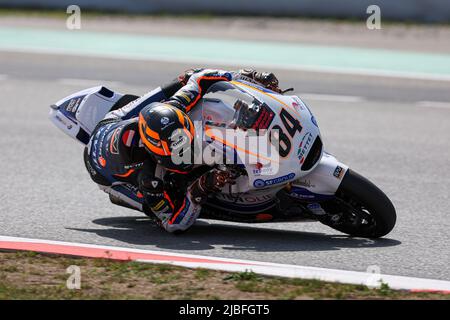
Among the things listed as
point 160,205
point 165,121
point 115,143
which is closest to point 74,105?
point 115,143

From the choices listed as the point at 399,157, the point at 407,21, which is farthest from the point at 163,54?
the point at 399,157

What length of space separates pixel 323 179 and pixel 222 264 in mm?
1062

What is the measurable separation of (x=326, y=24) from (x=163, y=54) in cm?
371

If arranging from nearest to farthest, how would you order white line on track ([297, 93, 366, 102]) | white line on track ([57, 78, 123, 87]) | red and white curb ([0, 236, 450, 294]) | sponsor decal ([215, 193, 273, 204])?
1. red and white curb ([0, 236, 450, 294])
2. sponsor decal ([215, 193, 273, 204])
3. white line on track ([297, 93, 366, 102])
4. white line on track ([57, 78, 123, 87])

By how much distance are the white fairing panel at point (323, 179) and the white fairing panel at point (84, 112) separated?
1.76m

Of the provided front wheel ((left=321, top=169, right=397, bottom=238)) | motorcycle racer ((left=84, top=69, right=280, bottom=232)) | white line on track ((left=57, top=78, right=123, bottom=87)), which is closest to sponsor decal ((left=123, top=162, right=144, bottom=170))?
motorcycle racer ((left=84, top=69, right=280, bottom=232))

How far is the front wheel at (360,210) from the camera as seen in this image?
655 cm

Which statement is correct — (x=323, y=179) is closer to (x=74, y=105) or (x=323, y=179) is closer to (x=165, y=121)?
(x=165, y=121)

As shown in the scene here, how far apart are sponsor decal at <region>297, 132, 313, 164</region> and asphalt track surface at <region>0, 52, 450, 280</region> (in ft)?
2.03

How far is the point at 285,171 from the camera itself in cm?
648

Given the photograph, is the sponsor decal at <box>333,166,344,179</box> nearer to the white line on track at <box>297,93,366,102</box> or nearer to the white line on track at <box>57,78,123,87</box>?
the white line on track at <box>297,93,366,102</box>

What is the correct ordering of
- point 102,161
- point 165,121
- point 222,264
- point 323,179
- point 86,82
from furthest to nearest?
1. point 86,82
2. point 102,161
3. point 323,179
4. point 165,121
5. point 222,264

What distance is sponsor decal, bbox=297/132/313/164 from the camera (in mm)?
6477

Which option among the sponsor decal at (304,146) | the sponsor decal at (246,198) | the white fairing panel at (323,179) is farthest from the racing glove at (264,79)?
the sponsor decal at (246,198)
